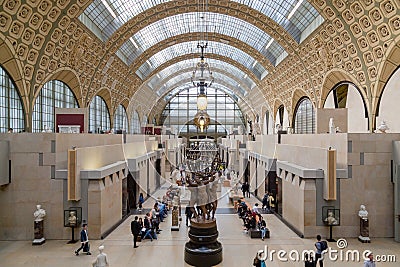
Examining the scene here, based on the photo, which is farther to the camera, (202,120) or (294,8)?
(294,8)

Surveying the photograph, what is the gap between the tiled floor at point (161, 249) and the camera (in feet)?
42.0

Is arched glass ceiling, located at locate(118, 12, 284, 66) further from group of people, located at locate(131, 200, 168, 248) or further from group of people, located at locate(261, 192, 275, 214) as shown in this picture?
group of people, located at locate(131, 200, 168, 248)

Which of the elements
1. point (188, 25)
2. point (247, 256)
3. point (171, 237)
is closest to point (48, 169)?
point (171, 237)

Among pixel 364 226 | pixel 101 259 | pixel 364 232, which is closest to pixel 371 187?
pixel 364 226

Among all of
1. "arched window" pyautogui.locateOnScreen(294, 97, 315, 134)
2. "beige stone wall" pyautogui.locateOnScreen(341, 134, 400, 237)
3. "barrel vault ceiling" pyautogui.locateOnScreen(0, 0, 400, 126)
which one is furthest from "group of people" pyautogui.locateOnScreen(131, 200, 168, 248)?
"arched window" pyautogui.locateOnScreen(294, 97, 315, 134)

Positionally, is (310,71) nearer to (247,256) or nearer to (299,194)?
(299,194)

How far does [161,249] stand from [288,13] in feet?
84.8

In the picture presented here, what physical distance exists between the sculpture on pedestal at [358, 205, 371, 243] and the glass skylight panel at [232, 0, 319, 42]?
1913cm

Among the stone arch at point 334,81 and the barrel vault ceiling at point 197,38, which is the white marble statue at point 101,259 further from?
the stone arch at point 334,81

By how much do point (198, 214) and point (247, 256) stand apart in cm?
242

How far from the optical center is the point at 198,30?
1722 inches

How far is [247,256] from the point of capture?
13.5 m

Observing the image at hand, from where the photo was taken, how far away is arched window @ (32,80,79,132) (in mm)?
26469

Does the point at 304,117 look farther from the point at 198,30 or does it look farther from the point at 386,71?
the point at 386,71
